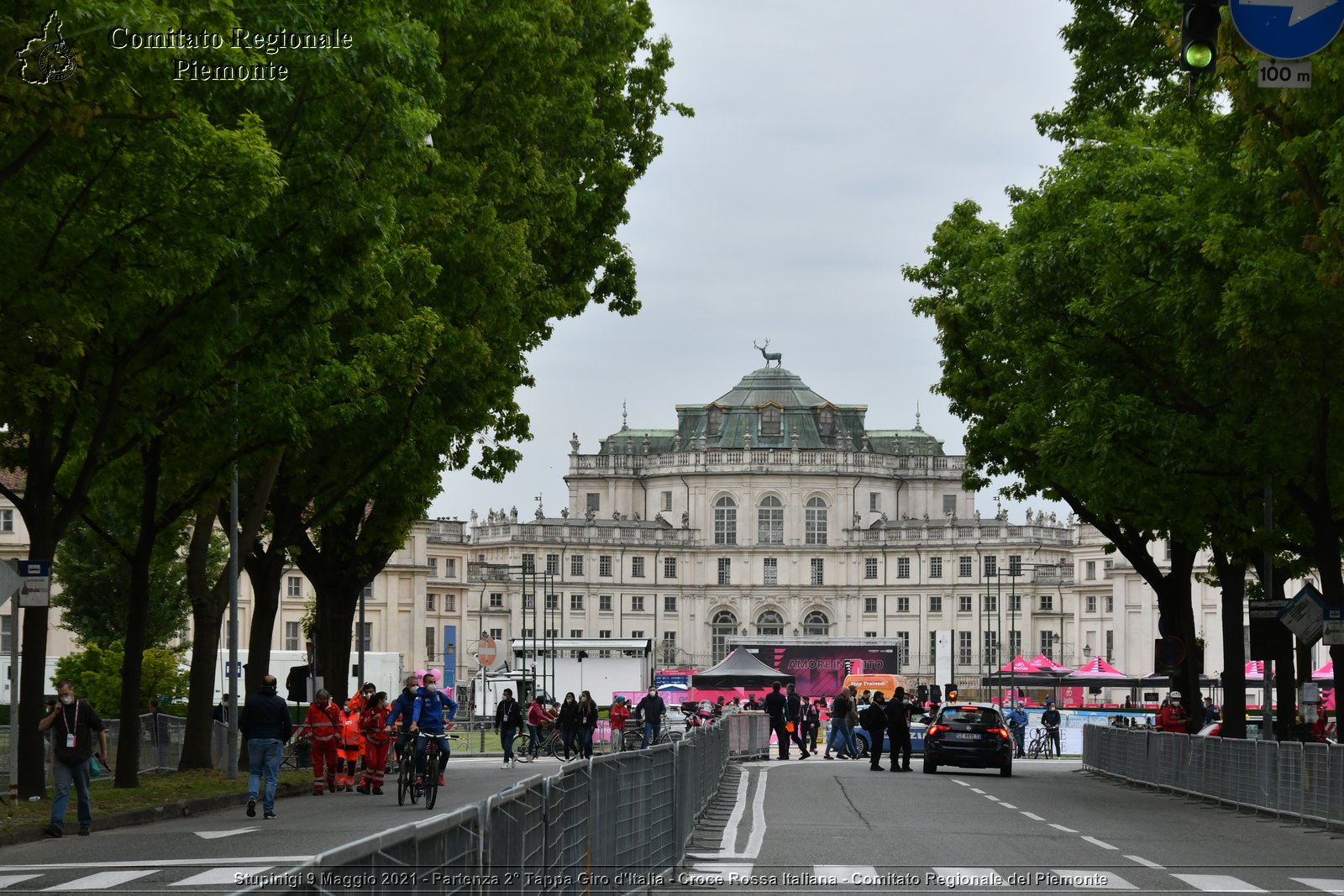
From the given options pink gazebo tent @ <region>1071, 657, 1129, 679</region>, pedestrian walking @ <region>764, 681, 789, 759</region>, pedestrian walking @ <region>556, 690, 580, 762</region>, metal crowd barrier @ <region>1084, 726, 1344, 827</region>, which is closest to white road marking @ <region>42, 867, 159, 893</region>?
metal crowd barrier @ <region>1084, 726, 1344, 827</region>

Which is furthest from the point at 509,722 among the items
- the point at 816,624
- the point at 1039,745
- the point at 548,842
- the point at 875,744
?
the point at 816,624

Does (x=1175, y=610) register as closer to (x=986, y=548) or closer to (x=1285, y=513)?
(x=1285, y=513)

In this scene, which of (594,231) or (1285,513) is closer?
(1285,513)

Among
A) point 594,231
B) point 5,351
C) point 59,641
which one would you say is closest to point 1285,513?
point 594,231

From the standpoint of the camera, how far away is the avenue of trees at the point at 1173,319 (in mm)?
20953

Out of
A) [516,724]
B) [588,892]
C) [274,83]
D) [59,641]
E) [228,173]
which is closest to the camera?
[588,892]

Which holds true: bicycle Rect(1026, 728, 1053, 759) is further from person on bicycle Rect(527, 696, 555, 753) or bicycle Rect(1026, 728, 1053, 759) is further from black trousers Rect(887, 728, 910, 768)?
black trousers Rect(887, 728, 910, 768)

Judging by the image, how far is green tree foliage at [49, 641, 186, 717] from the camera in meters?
51.8

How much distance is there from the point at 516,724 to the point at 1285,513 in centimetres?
1946

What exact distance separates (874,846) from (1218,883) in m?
4.01

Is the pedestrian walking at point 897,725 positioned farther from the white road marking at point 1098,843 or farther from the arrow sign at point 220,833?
the arrow sign at point 220,833

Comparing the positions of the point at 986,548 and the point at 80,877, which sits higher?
the point at 986,548

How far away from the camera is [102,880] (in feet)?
48.9

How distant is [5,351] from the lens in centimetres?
2028
